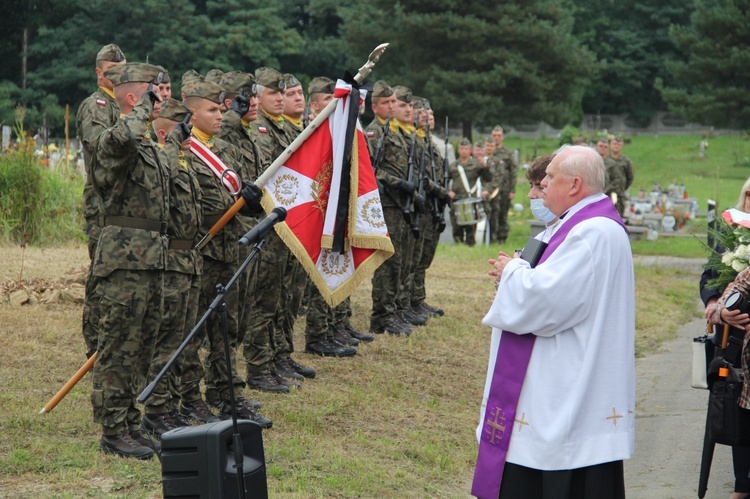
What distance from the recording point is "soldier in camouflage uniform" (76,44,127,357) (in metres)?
7.12

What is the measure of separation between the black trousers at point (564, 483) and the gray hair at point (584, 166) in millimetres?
1234

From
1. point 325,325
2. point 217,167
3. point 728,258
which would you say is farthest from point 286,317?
point 728,258

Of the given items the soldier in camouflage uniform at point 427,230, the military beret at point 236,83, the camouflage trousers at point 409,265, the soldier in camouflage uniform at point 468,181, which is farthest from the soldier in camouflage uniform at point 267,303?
the soldier in camouflage uniform at point 468,181

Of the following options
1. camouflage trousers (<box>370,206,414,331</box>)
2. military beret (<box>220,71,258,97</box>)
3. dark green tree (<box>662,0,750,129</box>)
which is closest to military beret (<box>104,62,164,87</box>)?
military beret (<box>220,71,258,97</box>)

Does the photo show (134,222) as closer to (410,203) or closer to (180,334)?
(180,334)

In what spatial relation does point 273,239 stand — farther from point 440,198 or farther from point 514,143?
point 514,143

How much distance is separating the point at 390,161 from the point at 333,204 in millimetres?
3374

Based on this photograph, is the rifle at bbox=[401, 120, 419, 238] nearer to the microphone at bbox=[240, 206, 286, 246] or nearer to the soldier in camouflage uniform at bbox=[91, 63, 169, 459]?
the soldier in camouflage uniform at bbox=[91, 63, 169, 459]

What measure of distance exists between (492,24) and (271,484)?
3393 centimetres

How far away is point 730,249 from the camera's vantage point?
6223 mm

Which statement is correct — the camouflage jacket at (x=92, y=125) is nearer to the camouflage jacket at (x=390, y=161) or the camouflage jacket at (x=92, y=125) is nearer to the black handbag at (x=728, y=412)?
the camouflage jacket at (x=390, y=161)

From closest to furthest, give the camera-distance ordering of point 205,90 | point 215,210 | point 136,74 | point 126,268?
point 126,268 < point 136,74 < point 205,90 < point 215,210

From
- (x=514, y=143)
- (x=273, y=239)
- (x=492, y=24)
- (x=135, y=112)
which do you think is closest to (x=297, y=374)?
(x=273, y=239)

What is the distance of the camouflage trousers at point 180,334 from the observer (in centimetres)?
653
